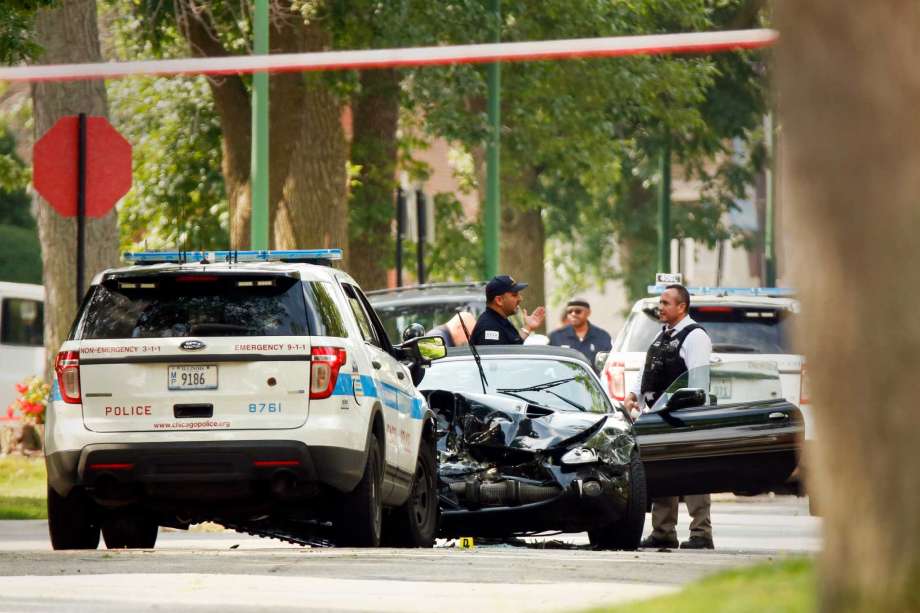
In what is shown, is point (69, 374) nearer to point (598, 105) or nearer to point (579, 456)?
point (579, 456)

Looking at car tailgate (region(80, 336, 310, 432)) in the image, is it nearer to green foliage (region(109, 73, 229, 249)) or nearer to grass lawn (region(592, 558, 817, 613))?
grass lawn (region(592, 558, 817, 613))

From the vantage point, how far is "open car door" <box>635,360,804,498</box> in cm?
1429

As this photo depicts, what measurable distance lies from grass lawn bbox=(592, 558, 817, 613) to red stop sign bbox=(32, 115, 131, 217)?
8.61 m

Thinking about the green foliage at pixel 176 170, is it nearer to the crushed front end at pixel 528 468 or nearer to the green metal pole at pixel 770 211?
the green metal pole at pixel 770 211

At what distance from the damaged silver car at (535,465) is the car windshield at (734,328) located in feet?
11.9

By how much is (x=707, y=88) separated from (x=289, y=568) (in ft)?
105

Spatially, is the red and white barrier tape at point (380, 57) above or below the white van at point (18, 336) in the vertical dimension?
above

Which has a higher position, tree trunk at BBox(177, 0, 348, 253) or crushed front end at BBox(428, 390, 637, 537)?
tree trunk at BBox(177, 0, 348, 253)

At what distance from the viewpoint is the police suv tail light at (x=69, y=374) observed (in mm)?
11031

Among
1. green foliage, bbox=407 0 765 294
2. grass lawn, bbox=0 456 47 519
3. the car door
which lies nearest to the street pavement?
the car door

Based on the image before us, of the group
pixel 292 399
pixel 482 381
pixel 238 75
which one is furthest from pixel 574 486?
pixel 238 75

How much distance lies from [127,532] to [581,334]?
36.0 ft

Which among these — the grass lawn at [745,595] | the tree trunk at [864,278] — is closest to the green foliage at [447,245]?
the grass lawn at [745,595]

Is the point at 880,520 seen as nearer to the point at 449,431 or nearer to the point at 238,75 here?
the point at 449,431
